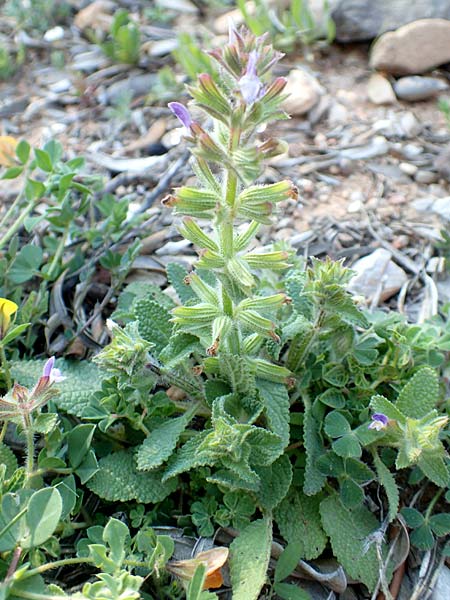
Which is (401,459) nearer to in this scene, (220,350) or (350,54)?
(220,350)

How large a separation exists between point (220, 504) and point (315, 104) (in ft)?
8.32

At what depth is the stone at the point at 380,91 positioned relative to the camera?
409 centimetres

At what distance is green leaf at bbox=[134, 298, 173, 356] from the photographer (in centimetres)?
242

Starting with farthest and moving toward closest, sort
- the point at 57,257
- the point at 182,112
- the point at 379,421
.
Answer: the point at 57,257, the point at 379,421, the point at 182,112

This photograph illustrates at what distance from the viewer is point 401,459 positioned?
2141 mm

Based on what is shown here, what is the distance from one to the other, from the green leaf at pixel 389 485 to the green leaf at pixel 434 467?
0.37 feet

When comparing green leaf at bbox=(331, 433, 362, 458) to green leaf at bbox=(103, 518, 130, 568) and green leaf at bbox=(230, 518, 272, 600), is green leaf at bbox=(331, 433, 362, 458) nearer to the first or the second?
green leaf at bbox=(230, 518, 272, 600)

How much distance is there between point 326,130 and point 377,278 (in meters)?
1.26

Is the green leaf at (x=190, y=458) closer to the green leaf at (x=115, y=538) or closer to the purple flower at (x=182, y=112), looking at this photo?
the green leaf at (x=115, y=538)

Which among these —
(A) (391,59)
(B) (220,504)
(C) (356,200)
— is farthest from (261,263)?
(A) (391,59)

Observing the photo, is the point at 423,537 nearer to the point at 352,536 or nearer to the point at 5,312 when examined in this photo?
the point at 352,536

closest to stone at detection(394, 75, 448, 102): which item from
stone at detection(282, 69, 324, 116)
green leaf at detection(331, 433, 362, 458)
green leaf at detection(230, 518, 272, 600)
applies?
stone at detection(282, 69, 324, 116)

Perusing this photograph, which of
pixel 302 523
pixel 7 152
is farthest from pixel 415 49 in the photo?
pixel 302 523

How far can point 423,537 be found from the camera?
7.55 ft
